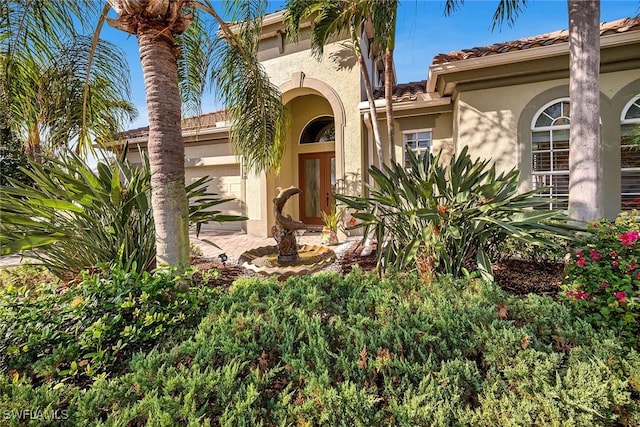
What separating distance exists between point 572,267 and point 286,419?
11.2 feet

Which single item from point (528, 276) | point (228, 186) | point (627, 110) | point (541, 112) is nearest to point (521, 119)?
point (541, 112)

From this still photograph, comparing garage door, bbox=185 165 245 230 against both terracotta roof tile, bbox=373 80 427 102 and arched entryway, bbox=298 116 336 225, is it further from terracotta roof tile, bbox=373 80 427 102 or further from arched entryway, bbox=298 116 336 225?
A: terracotta roof tile, bbox=373 80 427 102

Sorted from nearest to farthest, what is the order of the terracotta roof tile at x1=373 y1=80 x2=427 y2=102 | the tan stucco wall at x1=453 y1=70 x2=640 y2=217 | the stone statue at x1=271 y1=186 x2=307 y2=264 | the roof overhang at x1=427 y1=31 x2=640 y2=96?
the stone statue at x1=271 y1=186 x2=307 y2=264
the roof overhang at x1=427 y1=31 x2=640 y2=96
the tan stucco wall at x1=453 y1=70 x2=640 y2=217
the terracotta roof tile at x1=373 y1=80 x2=427 y2=102

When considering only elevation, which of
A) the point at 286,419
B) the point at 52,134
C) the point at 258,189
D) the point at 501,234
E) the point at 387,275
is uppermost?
the point at 52,134

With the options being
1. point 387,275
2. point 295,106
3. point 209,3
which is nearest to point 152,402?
point 387,275

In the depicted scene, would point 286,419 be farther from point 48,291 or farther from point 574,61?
point 574,61

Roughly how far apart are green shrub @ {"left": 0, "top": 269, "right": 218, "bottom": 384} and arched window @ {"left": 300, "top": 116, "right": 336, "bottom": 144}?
39.7 feet

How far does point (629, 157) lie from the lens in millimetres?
7766

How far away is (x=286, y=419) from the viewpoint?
1946 mm

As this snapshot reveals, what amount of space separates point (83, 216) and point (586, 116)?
7337 millimetres

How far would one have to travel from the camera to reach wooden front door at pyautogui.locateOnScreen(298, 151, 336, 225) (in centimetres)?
1411

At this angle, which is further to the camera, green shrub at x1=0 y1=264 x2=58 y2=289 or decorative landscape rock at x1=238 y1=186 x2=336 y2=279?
decorative landscape rock at x1=238 y1=186 x2=336 y2=279

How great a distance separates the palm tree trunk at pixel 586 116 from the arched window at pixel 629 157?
15.5 feet

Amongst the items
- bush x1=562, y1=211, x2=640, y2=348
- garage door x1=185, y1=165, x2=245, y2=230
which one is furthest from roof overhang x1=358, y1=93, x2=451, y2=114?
bush x1=562, y1=211, x2=640, y2=348
